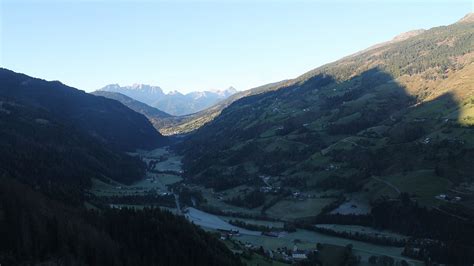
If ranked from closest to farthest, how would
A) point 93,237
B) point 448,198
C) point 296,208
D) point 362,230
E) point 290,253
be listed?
point 93,237 → point 290,253 → point 448,198 → point 362,230 → point 296,208

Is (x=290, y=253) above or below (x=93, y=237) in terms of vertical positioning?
below

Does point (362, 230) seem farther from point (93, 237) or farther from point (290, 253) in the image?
point (93, 237)

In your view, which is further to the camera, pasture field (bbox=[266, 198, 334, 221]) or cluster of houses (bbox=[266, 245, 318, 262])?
pasture field (bbox=[266, 198, 334, 221])

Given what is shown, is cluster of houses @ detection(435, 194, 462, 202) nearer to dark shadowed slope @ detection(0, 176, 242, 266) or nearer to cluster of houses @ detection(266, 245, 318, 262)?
cluster of houses @ detection(266, 245, 318, 262)

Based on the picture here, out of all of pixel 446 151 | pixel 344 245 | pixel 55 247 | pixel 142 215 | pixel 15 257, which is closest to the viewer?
pixel 15 257

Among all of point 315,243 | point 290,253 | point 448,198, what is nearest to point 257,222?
point 315,243

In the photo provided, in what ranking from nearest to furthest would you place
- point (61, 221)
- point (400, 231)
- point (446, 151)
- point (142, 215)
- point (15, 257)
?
point (15, 257) → point (61, 221) → point (142, 215) → point (400, 231) → point (446, 151)

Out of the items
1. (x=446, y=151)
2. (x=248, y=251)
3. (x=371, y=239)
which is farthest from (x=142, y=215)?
(x=446, y=151)

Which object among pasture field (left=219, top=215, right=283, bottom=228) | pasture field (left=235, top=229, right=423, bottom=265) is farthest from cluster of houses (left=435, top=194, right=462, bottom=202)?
pasture field (left=219, top=215, right=283, bottom=228)

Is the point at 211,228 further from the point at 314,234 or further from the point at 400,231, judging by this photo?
the point at 400,231

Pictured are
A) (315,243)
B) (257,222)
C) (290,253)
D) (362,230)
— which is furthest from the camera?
(257,222)

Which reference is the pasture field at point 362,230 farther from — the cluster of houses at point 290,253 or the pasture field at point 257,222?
the cluster of houses at point 290,253
